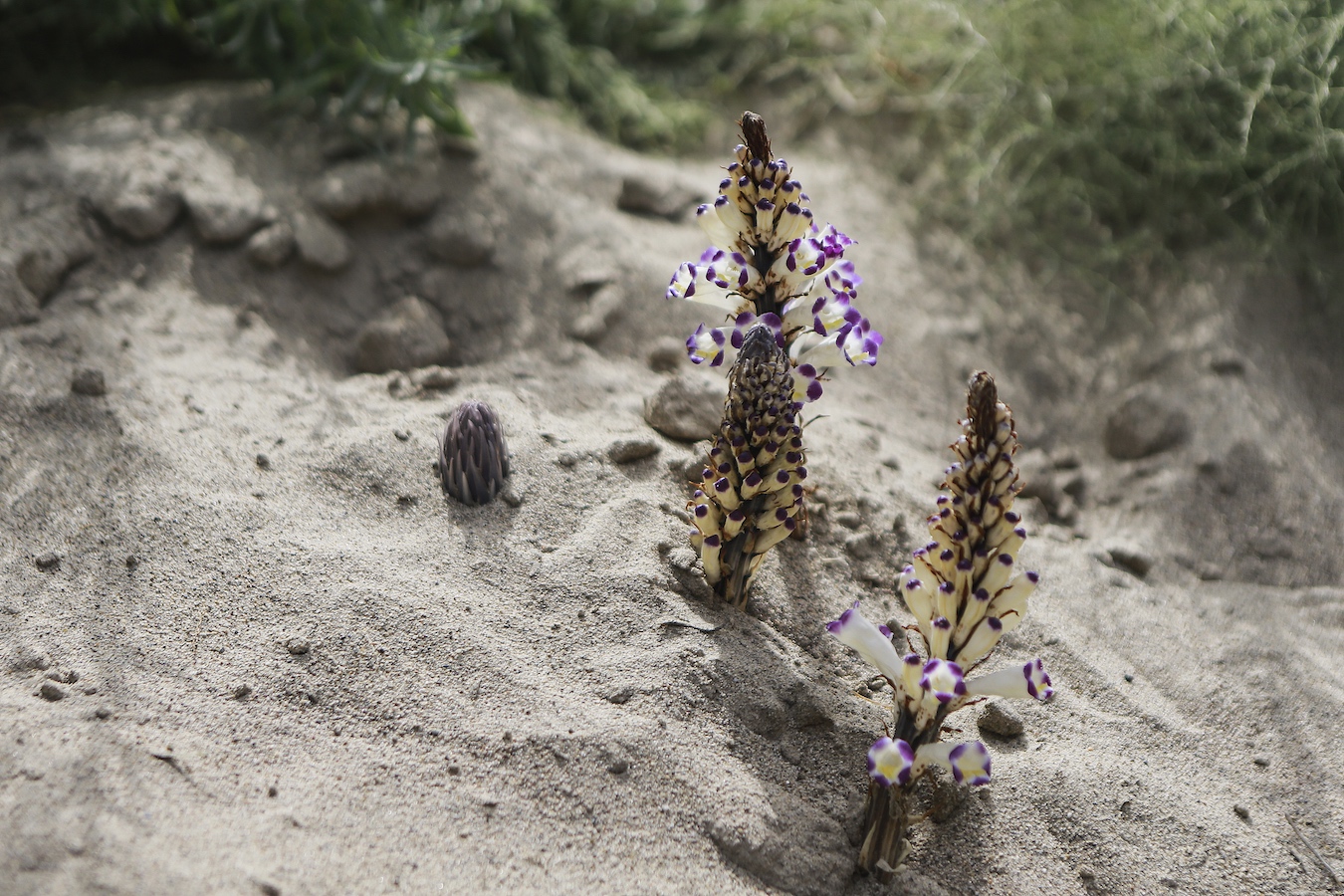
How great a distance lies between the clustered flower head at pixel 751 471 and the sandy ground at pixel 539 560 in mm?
148

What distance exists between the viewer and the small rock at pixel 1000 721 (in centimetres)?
245

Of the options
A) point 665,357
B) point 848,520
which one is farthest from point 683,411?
point 848,520

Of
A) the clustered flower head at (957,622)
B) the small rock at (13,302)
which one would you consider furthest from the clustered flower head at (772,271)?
the small rock at (13,302)

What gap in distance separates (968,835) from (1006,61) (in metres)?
3.26

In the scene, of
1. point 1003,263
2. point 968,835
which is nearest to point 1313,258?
point 1003,263

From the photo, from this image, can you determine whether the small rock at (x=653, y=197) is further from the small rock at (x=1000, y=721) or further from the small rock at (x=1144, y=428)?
the small rock at (x=1000, y=721)

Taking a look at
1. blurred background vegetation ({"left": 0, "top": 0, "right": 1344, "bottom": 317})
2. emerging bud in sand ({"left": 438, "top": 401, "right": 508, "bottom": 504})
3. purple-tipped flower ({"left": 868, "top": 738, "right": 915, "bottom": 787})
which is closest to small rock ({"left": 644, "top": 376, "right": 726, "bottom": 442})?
emerging bud in sand ({"left": 438, "top": 401, "right": 508, "bottom": 504})

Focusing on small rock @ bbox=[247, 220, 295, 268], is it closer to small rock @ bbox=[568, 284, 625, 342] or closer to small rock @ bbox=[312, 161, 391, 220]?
small rock @ bbox=[312, 161, 391, 220]

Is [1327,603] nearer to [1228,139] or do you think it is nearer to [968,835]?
[968,835]

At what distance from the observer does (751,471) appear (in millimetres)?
2299

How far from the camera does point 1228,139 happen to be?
13.2 feet

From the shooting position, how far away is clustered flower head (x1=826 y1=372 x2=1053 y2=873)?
196 cm

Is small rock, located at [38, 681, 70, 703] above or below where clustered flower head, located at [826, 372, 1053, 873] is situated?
below

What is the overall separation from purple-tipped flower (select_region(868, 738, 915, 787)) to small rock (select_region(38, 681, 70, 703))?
66.2 inches
